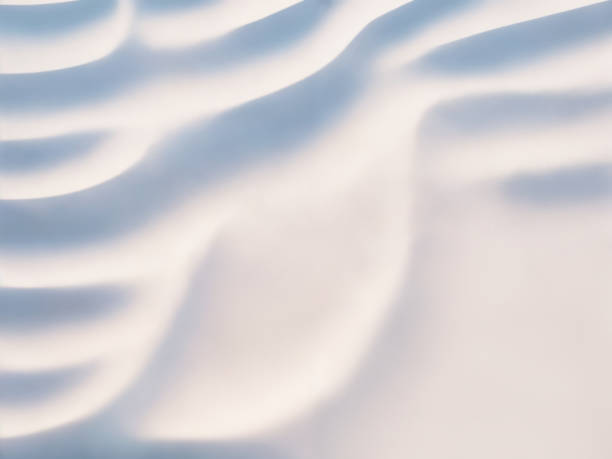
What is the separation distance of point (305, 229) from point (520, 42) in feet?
1.78

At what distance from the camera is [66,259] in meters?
0.97

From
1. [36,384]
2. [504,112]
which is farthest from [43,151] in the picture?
[504,112]

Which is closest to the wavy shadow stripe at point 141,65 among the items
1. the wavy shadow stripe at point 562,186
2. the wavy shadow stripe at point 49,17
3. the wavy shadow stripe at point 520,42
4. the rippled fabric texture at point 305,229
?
the rippled fabric texture at point 305,229

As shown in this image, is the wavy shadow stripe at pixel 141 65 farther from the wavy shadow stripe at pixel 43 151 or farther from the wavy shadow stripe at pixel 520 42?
the wavy shadow stripe at pixel 520 42

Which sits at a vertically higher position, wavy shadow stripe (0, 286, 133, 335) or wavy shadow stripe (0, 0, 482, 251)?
wavy shadow stripe (0, 0, 482, 251)

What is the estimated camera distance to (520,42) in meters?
1.17

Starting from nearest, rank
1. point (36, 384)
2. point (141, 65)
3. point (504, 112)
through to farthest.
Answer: point (36, 384) < point (504, 112) < point (141, 65)

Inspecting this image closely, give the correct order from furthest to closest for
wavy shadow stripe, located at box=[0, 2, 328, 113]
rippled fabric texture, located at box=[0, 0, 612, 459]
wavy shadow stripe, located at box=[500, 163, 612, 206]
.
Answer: wavy shadow stripe, located at box=[0, 2, 328, 113], wavy shadow stripe, located at box=[500, 163, 612, 206], rippled fabric texture, located at box=[0, 0, 612, 459]

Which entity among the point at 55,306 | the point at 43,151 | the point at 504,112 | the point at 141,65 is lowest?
the point at 55,306

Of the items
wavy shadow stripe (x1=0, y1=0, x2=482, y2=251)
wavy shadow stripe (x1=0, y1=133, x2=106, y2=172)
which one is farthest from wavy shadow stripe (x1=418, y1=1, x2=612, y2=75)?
wavy shadow stripe (x1=0, y1=133, x2=106, y2=172)

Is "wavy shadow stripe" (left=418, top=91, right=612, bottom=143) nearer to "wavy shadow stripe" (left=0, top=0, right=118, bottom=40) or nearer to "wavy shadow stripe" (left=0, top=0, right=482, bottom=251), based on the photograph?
"wavy shadow stripe" (left=0, top=0, right=482, bottom=251)

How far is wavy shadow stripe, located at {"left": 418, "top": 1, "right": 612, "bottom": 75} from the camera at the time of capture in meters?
1.14

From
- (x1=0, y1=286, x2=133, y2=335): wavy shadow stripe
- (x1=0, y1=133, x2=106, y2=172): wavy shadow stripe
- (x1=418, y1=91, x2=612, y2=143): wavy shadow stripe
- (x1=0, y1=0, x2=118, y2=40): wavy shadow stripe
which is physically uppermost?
(x1=0, y1=0, x2=118, y2=40): wavy shadow stripe

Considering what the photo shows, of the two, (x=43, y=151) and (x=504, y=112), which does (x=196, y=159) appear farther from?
(x=504, y=112)
